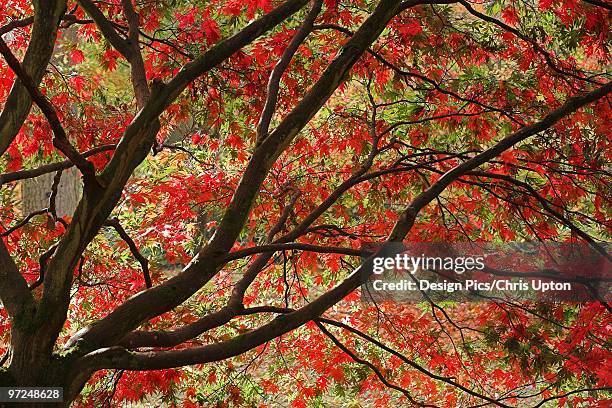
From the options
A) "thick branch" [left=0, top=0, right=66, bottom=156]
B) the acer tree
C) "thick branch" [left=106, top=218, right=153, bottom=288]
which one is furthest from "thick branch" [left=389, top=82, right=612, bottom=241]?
"thick branch" [left=0, top=0, right=66, bottom=156]

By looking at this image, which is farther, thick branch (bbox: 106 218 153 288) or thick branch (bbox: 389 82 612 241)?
thick branch (bbox: 106 218 153 288)

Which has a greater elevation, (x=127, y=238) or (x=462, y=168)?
(x=127, y=238)

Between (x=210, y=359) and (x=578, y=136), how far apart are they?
3328 millimetres

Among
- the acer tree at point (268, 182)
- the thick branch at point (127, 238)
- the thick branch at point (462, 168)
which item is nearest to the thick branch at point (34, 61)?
the acer tree at point (268, 182)

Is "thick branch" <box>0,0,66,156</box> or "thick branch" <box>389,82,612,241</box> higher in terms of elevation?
"thick branch" <box>0,0,66,156</box>

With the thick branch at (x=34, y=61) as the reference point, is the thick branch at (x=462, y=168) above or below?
below

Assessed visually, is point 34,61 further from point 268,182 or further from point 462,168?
point 268,182

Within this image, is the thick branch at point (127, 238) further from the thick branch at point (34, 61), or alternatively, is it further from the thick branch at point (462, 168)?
the thick branch at point (462, 168)

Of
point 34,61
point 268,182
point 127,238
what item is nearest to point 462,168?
point 127,238

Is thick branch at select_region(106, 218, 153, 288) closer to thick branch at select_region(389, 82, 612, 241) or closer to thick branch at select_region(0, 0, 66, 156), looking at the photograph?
thick branch at select_region(0, 0, 66, 156)

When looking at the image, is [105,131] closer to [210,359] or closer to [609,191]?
[210,359]

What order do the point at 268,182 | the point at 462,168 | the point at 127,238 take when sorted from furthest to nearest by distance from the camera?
the point at 268,182, the point at 127,238, the point at 462,168

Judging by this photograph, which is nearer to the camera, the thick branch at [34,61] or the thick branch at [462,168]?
the thick branch at [34,61]

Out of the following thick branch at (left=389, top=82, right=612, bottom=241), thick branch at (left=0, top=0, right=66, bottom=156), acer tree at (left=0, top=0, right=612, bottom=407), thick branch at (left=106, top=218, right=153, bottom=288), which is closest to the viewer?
acer tree at (left=0, top=0, right=612, bottom=407)
